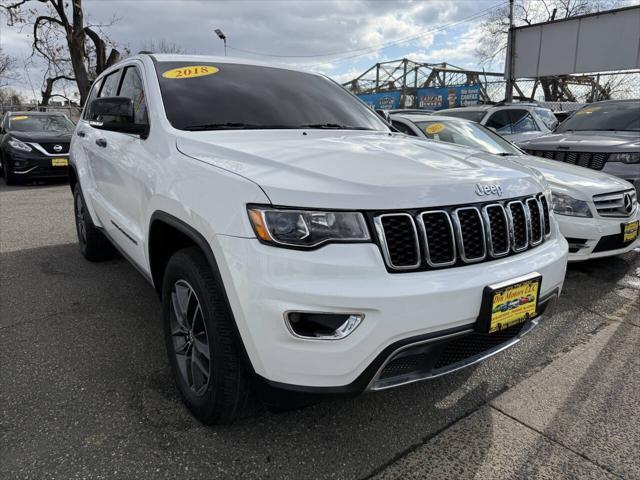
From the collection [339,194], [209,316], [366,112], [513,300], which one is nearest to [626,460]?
[513,300]

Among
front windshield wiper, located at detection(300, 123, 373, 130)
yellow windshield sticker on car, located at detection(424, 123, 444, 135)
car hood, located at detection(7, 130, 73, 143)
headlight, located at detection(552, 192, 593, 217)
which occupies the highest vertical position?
front windshield wiper, located at detection(300, 123, 373, 130)

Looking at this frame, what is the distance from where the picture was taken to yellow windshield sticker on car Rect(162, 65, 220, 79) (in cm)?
300

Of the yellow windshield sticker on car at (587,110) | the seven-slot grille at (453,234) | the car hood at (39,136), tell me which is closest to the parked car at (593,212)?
the seven-slot grille at (453,234)

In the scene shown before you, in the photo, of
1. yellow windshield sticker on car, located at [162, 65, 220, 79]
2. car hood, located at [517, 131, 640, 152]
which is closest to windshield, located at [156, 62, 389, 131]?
yellow windshield sticker on car, located at [162, 65, 220, 79]

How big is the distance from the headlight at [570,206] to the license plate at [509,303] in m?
2.55

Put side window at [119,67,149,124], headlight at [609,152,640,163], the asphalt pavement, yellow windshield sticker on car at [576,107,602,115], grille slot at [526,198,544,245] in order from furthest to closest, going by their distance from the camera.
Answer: yellow windshield sticker on car at [576,107,602,115], headlight at [609,152,640,163], side window at [119,67,149,124], grille slot at [526,198,544,245], the asphalt pavement

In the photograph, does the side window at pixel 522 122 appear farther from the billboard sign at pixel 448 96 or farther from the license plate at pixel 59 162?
the billboard sign at pixel 448 96

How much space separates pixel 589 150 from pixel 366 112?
12.8 feet

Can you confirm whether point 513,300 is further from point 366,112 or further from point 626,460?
point 366,112

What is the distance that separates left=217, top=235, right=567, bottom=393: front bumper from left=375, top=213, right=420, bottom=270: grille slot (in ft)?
0.15

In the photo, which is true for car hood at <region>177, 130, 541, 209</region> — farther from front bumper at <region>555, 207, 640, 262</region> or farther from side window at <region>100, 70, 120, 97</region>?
front bumper at <region>555, 207, 640, 262</region>

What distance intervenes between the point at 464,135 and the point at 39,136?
8.79m

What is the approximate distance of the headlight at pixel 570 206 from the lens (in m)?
4.29

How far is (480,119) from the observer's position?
8.47 metres
